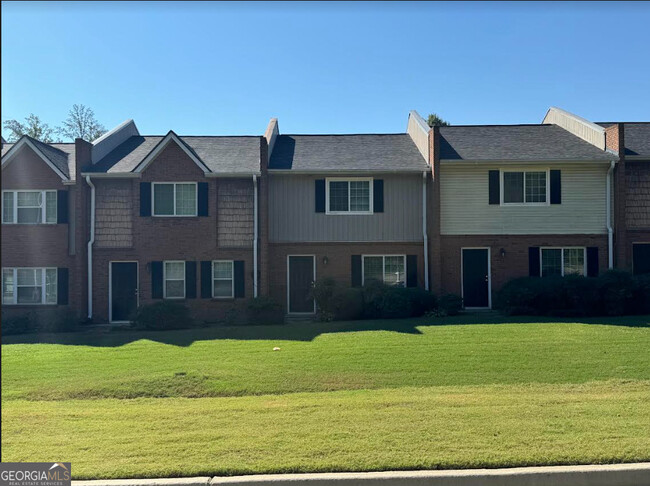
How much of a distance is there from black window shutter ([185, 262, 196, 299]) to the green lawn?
3.57m

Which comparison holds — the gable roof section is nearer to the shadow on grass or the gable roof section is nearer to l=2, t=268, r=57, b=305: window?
l=2, t=268, r=57, b=305: window

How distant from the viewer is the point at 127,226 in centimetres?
1989

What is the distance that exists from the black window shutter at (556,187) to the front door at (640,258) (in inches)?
122

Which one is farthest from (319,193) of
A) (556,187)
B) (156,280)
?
(556,187)

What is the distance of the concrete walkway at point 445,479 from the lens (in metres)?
5.54

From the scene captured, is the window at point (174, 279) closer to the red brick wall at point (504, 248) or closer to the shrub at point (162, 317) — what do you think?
the shrub at point (162, 317)

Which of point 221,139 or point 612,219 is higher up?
point 221,139

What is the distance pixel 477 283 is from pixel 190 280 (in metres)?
9.97

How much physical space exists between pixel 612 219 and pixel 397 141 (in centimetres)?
871

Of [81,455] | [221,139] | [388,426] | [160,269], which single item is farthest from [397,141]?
[81,455]

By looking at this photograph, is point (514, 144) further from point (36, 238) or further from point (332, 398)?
point (36, 238)

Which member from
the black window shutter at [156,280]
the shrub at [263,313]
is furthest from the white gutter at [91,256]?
the shrub at [263,313]

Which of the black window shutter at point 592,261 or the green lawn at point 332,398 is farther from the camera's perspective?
the black window shutter at point 592,261

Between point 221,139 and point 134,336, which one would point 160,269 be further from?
point 221,139
